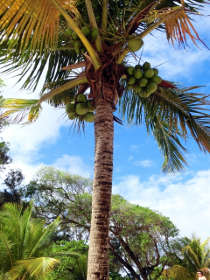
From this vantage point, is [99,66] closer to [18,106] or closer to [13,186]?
[18,106]

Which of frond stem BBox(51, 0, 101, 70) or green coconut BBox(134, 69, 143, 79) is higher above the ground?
frond stem BBox(51, 0, 101, 70)

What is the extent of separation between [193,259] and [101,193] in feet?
50.3

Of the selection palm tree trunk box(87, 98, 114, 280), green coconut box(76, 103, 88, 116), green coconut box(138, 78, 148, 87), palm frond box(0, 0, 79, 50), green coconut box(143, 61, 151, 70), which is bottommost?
palm tree trunk box(87, 98, 114, 280)

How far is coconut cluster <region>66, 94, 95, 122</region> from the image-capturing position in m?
5.10

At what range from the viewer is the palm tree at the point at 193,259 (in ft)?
55.2

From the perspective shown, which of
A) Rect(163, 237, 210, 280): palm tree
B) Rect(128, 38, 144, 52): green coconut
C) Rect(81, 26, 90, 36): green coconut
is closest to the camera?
Rect(81, 26, 90, 36): green coconut

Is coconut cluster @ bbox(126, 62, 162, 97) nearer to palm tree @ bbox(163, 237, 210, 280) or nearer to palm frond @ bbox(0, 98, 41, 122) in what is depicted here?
palm frond @ bbox(0, 98, 41, 122)

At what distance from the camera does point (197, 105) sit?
6.00 m

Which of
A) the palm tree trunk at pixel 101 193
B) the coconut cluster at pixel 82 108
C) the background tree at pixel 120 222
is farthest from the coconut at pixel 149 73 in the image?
the background tree at pixel 120 222

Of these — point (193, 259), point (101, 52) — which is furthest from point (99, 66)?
point (193, 259)

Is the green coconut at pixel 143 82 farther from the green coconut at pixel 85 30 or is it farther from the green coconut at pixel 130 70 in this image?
the green coconut at pixel 85 30

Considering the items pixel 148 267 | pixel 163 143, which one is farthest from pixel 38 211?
pixel 163 143

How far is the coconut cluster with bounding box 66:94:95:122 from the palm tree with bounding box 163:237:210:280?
13.4m

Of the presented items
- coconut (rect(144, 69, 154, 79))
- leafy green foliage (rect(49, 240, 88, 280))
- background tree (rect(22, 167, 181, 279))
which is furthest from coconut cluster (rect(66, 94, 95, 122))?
background tree (rect(22, 167, 181, 279))
